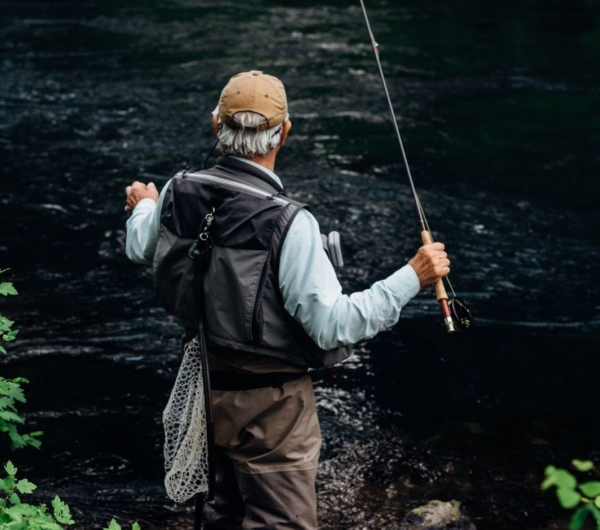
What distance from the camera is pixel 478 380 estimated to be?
5.73 m

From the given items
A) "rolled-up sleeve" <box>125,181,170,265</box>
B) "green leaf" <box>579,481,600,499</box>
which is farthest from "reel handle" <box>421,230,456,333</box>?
"green leaf" <box>579,481,600,499</box>

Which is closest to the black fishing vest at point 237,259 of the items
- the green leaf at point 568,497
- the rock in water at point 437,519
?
the rock in water at point 437,519

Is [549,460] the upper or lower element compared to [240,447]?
lower

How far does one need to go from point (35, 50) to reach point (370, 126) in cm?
604

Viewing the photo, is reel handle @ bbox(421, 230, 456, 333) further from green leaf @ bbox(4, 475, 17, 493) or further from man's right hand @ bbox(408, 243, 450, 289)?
green leaf @ bbox(4, 475, 17, 493)

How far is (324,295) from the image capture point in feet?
8.89

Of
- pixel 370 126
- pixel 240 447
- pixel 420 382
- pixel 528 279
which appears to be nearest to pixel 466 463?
pixel 420 382

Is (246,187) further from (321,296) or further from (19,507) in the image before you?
(19,507)

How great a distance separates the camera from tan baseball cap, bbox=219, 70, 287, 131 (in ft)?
9.16

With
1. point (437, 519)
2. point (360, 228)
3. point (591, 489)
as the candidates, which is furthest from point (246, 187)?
point (360, 228)

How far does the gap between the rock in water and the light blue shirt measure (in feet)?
4.96

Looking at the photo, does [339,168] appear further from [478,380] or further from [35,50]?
[35,50]

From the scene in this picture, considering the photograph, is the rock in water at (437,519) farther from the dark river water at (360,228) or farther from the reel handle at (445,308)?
the reel handle at (445,308)

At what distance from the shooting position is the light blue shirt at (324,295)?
2.71 m
